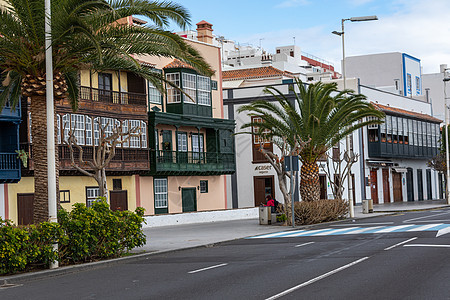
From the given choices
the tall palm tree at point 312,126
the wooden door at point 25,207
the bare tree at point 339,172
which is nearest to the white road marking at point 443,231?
the tall palm tree at point 312,126

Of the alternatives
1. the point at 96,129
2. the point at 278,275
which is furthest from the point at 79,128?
the point at 278,275

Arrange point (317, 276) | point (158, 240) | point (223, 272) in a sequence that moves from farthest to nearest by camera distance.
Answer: point (158, 240) < point (223, 272) < point (317, 276)

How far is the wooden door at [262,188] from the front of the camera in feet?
162

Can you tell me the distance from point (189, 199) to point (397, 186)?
28477 mm

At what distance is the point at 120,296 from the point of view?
37.9 feet

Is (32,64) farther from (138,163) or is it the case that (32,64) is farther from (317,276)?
(138,163)

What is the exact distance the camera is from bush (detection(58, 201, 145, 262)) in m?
16.4

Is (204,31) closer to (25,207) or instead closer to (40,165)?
(25,207)

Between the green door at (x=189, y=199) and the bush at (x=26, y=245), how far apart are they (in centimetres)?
2672

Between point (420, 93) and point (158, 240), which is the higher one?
point (420, 93)

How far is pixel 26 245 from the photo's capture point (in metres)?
14.9

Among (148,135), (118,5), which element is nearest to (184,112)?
(148,135)

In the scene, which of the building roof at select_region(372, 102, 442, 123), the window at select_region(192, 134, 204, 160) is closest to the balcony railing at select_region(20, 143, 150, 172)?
the window at select_region(192, 134, 204, 160)

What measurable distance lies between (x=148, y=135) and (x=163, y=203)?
4.43 m
